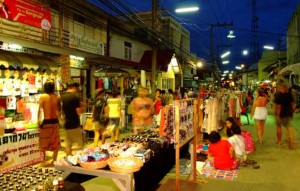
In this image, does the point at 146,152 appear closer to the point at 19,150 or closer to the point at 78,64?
the point at 19,150

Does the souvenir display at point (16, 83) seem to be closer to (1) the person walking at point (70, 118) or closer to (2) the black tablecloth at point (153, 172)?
(1) the person walking at point (70, 118)

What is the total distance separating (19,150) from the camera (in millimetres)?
6992

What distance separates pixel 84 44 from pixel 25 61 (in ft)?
15.6

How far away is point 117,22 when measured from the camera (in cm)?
→ 1888

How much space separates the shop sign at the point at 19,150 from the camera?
659cm

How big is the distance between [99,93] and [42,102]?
2.95m

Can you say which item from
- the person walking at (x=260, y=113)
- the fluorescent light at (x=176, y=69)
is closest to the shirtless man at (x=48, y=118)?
the person walking at (x=260, y=113)

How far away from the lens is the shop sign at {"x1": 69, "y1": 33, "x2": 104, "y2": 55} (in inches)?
539

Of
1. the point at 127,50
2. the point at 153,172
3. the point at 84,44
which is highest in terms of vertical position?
the point at 127,50

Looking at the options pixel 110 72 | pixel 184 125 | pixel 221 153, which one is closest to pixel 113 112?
pixel 221 153

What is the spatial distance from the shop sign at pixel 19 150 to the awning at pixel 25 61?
3.22 meters

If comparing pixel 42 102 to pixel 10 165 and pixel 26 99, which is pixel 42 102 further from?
pixel 26 99

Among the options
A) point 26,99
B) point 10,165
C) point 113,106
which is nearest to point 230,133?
point 113,106

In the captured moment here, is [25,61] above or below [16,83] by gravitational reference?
above
